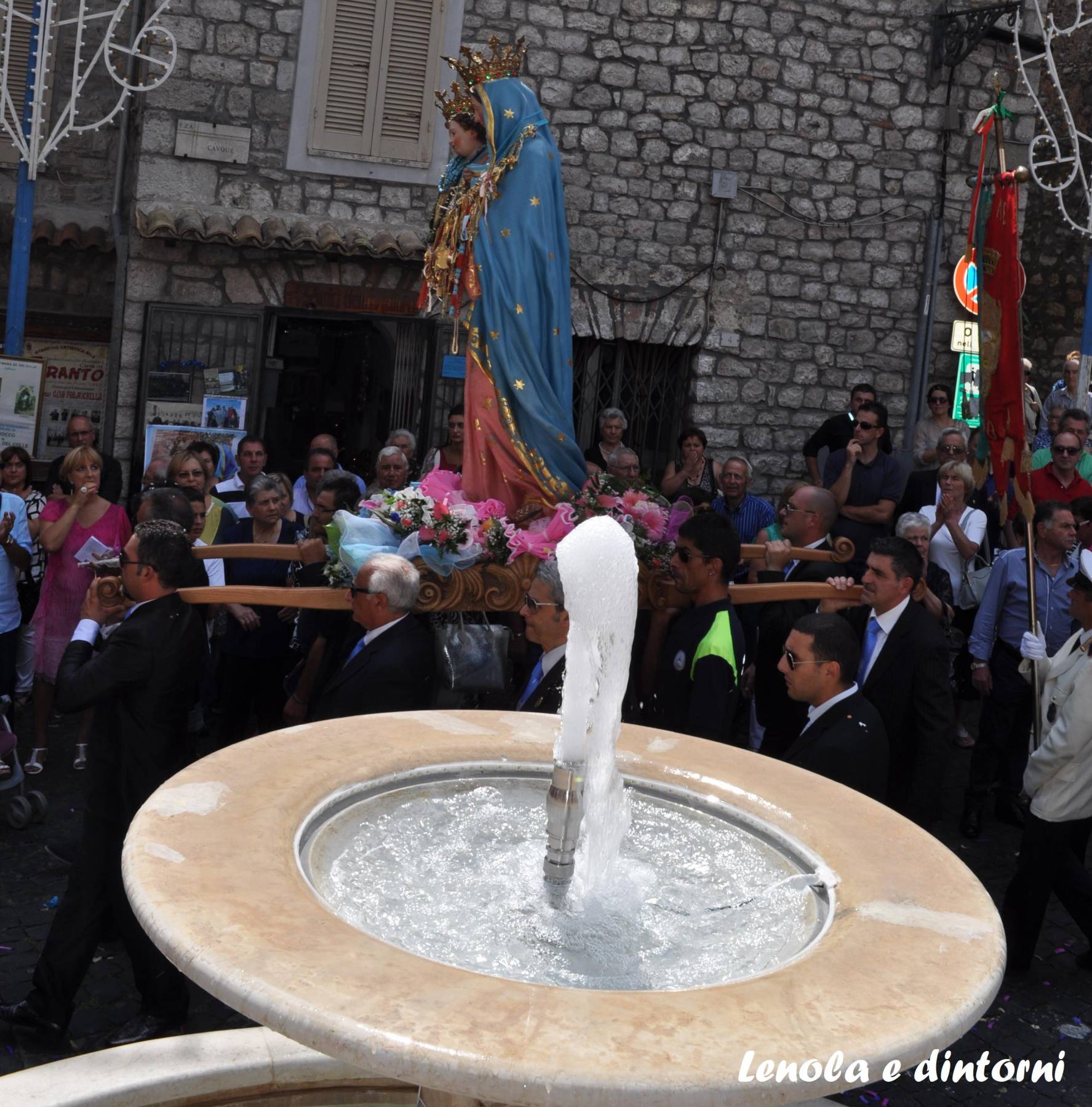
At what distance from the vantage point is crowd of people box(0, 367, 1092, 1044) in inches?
174

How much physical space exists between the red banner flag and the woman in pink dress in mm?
4544

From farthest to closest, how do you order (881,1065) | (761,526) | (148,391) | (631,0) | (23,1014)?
(631,0), (148,391), (761,526), (23,1014), (881,1065)

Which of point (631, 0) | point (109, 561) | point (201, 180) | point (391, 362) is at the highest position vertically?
point (631, 0)

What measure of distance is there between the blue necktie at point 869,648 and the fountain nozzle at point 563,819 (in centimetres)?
287

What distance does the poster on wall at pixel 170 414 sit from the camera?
35.0 ft

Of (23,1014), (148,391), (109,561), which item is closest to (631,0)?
(148,391)

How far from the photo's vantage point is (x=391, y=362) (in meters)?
11.6

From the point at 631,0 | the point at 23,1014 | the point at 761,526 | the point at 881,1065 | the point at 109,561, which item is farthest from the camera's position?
the point at 631,0

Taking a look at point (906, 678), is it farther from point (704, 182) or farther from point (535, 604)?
point (704, 182)

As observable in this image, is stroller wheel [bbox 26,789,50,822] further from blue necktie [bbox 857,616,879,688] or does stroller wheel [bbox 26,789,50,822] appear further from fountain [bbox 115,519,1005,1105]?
blue necktie [bbox 857,616,879,688]

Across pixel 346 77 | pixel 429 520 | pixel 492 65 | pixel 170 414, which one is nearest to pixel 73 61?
pixel 346 77

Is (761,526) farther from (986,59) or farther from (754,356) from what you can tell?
(986,59)

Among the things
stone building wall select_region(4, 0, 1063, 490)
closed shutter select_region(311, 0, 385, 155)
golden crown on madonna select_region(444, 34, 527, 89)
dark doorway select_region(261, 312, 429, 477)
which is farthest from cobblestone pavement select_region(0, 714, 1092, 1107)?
closed shutter select_region(311, 0, 385, 155)

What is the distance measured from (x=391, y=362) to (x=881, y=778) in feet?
25.9
